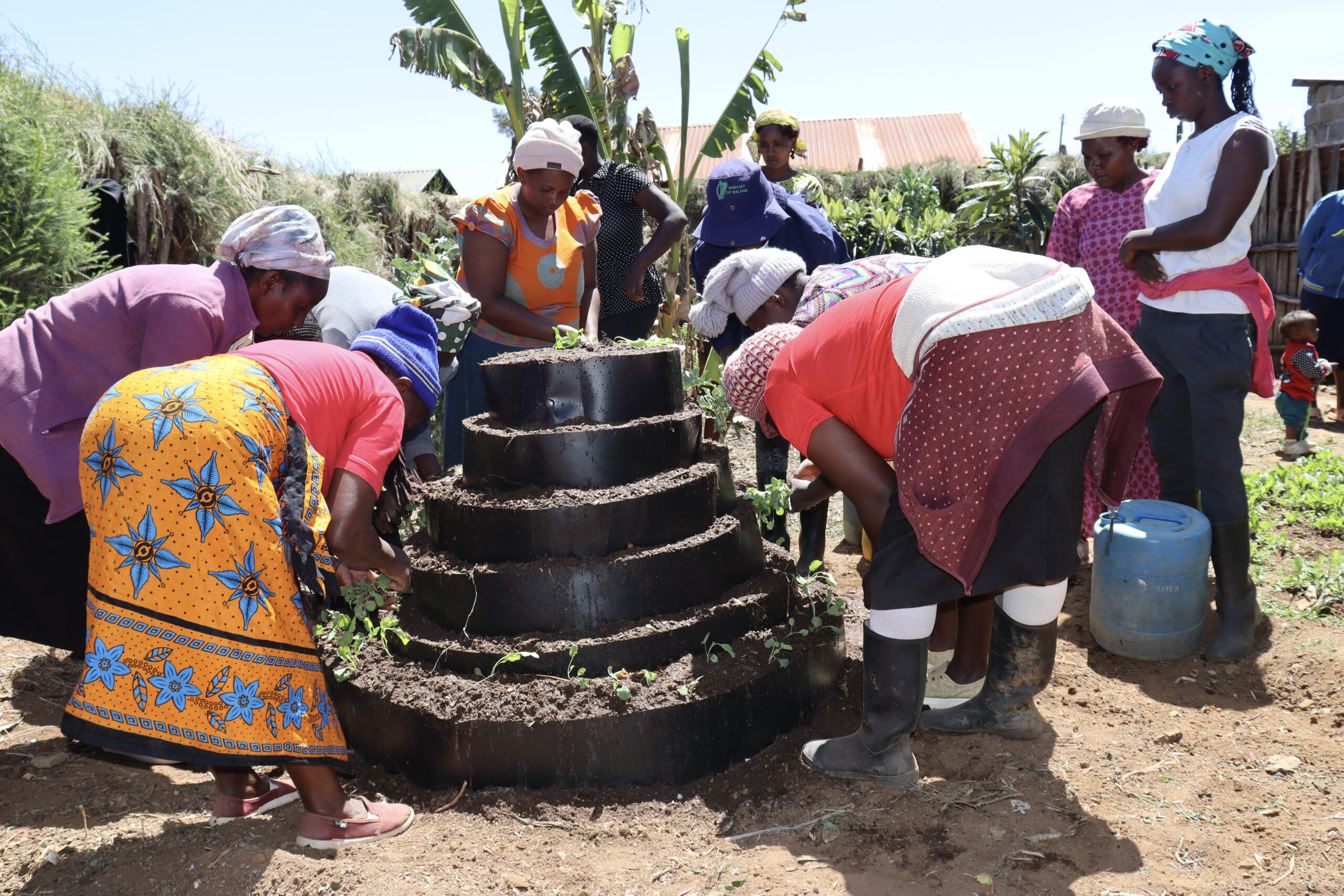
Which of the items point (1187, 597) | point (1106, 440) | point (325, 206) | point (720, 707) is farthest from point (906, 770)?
point (325, 206)

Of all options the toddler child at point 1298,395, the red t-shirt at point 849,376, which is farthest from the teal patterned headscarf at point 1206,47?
the toddler child at point 1298,395

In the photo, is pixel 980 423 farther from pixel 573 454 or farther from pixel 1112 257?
pixel 1112 257

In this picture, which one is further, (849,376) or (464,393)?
(464,393)

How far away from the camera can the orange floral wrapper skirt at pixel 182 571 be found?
2.22 meters

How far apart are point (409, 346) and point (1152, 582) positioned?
9.45ft

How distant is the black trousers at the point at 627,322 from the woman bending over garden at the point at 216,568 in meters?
2.83

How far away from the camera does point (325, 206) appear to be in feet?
31.0

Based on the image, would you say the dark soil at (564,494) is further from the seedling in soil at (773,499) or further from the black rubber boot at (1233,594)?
the black rubber boot at (1233,594)

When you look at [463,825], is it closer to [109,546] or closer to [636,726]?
[636,726]

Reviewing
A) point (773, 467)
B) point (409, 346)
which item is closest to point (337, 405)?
point (409, 346)

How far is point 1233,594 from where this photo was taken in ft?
11.7

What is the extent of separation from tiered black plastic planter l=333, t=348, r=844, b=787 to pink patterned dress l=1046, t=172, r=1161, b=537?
1968 millimetres

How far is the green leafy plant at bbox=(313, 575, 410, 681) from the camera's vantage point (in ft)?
10.0

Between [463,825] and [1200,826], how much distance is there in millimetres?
2084
